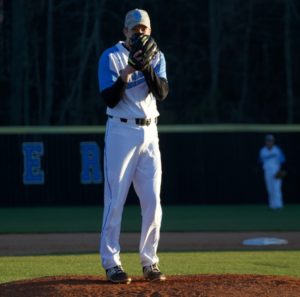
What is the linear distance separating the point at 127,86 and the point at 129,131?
Answer: 1.06 feet

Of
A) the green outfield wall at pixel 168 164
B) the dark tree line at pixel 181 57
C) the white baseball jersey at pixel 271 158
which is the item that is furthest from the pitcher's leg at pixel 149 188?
the dark tree line at pixel 181 57

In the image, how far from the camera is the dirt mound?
6.64m

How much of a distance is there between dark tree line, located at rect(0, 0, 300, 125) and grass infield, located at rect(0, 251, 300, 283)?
2309cm

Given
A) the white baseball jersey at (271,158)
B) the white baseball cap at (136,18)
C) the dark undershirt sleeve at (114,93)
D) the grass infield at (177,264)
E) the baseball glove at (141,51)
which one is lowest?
the grass infield at (177,264)

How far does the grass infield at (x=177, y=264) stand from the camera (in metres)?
9.12

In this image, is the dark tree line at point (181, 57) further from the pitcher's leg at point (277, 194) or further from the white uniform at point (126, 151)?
the white uniform at point (126, 151)

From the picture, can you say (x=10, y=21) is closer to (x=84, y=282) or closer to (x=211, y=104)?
(x=211, y=104)

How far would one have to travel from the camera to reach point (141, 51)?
6.79 metres

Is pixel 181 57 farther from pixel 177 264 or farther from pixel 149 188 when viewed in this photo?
pixel 149 188

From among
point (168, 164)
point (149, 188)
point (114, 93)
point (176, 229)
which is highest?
point (114, 93)

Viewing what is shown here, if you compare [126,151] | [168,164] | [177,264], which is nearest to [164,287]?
[126,151]

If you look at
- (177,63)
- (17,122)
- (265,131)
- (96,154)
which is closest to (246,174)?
(265,131)

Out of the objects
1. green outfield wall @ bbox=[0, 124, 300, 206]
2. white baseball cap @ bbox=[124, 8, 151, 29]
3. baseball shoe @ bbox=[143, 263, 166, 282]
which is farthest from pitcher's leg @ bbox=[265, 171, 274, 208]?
white baseball cap @ bbox=[124, 8, 151, 29]

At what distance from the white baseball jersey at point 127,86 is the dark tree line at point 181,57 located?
88.3 ft
